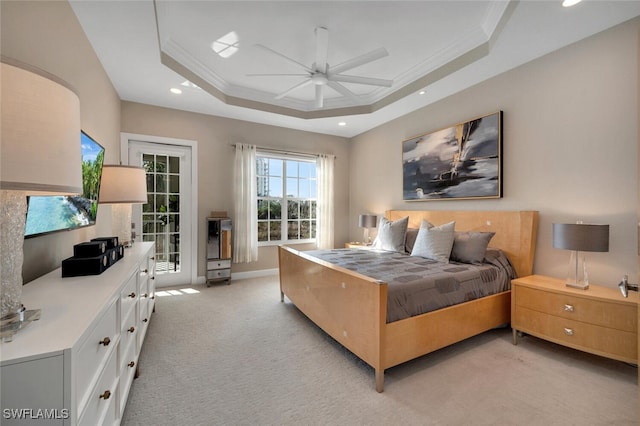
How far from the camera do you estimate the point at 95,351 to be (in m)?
1.01

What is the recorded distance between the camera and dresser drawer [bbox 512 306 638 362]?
1856 mm

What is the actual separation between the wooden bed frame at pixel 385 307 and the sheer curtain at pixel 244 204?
1258mm

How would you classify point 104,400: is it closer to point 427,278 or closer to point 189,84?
point 427,278

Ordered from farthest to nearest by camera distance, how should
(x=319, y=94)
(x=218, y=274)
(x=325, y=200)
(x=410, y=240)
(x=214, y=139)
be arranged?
1. (x=325, y=200)
2. (x=214, y=139)
3. (x=218, y=274)
4. (x=410, y=240)
5. (x=319, y=94)

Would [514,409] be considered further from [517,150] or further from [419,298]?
[517,150]

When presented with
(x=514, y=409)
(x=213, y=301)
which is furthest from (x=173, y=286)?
(x=514, y=409)

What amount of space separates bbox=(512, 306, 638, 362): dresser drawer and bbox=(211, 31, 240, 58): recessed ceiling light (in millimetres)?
3755

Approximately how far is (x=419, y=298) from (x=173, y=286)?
3.66 meters

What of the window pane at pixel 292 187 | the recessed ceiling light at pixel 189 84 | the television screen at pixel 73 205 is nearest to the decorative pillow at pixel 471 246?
the window pane at pixel 292 187

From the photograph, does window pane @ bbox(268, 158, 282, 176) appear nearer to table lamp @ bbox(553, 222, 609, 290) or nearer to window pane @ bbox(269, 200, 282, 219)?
window pane @ bbox(269, 200, 282, 219)

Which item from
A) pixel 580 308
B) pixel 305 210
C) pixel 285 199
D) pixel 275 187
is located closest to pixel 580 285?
pixel 580 308

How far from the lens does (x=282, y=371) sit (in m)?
1.98

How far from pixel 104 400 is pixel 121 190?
69.4 inches

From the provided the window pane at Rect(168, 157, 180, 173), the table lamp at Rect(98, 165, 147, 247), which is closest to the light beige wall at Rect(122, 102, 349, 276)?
the window pane at Rect(168, 157, 180, 173)
